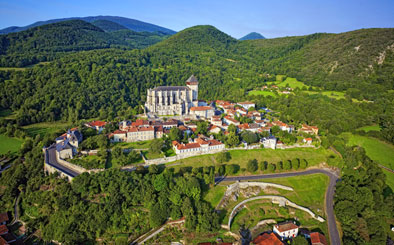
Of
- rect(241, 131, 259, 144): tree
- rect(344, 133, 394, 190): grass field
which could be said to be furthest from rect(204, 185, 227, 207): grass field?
rect(344, 133, 394, 190): grass field

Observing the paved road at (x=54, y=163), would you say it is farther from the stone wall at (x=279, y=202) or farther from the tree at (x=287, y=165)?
the tree at (x=287, y=165)

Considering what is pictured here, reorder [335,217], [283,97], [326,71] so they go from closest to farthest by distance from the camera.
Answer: [335,217], [283,97], [326,71]

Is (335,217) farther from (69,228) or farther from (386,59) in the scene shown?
(386,59)

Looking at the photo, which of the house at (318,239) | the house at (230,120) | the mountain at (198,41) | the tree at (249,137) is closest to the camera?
the house at (318,239)

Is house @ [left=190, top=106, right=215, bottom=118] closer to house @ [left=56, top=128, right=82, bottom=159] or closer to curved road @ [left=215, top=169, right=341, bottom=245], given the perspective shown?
curved road @ [left=215, top=169, right=341, bottom=245]

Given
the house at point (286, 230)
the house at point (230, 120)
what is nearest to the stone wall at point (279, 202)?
the house at point (286, 230)

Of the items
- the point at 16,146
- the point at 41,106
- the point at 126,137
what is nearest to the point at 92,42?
the point at 41,106

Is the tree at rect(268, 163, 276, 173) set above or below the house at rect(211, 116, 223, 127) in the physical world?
below
